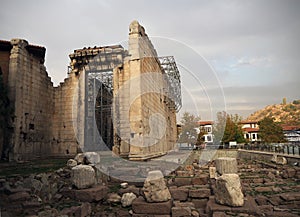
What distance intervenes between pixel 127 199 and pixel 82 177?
5.25ft

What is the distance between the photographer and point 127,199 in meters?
7.37

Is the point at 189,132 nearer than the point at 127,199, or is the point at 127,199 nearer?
the point at 127,199

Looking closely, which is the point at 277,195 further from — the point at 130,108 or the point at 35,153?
the point at 35,153

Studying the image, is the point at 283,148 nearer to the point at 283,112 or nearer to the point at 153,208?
the point at 153,208

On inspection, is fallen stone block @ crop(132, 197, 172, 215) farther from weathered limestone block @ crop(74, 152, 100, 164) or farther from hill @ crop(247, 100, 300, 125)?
hill @ crop(247, 100, 300, 125)

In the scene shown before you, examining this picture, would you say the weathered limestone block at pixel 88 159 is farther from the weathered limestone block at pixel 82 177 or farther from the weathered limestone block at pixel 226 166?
the weathered limestone block at pixel 226 166

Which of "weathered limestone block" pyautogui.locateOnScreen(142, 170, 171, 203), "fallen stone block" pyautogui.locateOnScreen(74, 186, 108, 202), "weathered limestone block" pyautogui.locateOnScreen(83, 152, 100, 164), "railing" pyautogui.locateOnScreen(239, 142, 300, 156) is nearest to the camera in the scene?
"weathered limestone block" pyautogui.locateOnScreen(142, 170, 171, 203)

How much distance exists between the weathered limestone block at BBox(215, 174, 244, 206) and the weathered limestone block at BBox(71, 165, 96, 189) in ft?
13.0

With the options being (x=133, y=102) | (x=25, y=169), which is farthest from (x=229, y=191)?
(x=133, y=102)

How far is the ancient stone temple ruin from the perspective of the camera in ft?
45.1

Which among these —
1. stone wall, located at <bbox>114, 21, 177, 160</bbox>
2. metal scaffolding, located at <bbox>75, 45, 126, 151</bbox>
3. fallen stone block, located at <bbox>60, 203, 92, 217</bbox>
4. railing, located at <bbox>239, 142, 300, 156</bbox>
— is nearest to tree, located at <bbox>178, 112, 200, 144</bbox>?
railing, located at <bbox>239, 142, 300, 156</bbox>

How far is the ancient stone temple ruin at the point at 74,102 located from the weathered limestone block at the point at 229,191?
6.75 metres

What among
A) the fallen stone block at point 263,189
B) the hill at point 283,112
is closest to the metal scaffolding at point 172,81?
the fallen stone block at point 263,189

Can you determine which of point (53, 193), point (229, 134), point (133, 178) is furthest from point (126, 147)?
point (229, 134)
